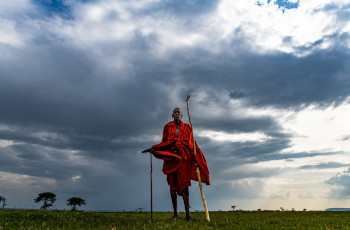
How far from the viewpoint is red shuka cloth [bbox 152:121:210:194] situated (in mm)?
13656

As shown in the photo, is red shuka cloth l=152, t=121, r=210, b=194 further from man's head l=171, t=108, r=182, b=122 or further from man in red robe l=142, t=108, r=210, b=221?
man's head l=171, t=108, r=182, b=122

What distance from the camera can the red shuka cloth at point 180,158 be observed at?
13656mm

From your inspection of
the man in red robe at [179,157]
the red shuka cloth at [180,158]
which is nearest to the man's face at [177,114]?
the man in red robe at [179,157]

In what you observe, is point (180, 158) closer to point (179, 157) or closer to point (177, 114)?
point (179, 157)

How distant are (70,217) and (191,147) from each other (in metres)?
6.85

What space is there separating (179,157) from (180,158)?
97 millimetres

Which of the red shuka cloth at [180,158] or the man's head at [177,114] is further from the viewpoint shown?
the man's head at [177,114]

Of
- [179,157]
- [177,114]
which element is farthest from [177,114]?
[179,157]

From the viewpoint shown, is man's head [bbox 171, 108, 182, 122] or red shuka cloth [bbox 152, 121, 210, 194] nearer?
red shuka cloth [bbox 152, 121, 210, 194]

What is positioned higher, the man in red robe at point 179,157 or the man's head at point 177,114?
the man's head at point 177,114

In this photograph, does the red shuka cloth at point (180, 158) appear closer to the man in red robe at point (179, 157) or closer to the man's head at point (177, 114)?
the man in red robe at point (179, 157)

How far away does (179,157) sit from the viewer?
44.8 ft

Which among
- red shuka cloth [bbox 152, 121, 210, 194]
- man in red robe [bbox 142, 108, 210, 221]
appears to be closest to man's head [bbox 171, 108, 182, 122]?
man in red robe [bbox 142, 108, 210, 221]

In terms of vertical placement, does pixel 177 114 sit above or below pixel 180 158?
above
